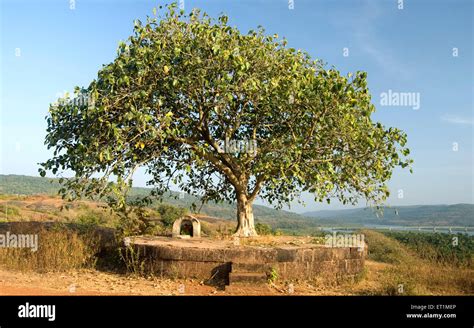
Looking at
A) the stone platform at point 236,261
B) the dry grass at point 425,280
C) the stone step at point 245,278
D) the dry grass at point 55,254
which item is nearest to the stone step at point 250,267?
the stone platform at point 236,261

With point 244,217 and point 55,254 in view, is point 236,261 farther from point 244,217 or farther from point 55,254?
point 55,254

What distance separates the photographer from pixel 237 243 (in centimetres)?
1352

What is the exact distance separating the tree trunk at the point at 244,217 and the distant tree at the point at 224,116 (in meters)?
0.04

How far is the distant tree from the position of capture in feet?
41.9

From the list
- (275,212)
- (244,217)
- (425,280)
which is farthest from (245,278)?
(275,212)

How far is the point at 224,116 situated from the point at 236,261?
17.5 ft

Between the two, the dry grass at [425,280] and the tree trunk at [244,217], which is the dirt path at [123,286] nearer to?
the dry grass at [425,280]

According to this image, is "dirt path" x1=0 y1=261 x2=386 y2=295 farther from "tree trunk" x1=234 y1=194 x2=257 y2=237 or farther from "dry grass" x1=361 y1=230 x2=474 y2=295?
"tree trunk" x1=234 y1=194 x2=257 y2=237

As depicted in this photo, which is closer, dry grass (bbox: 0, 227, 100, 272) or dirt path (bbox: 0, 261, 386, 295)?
dirt path (bbox: 0, 261, 386, 295)

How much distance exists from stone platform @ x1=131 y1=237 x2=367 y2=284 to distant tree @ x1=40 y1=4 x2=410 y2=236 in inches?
74.3

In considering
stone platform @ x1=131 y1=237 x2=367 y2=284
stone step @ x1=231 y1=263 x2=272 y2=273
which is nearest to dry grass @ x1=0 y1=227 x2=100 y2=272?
stone platform @ x1=131 y1=237 x2=367 y2=284

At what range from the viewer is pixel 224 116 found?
50.4 ft
